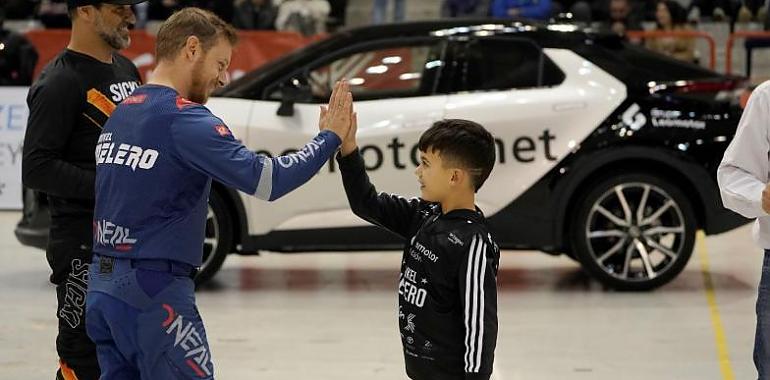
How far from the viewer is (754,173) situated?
4367 millimetres

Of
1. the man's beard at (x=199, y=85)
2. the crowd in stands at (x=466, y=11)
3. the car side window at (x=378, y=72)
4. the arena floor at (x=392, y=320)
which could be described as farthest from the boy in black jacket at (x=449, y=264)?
the crowd in stands at (x=466, y=11)

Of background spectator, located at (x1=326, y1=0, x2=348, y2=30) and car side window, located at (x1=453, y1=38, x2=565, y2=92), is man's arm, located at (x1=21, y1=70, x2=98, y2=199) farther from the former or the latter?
background spectator, located at (x1=326, y1=0, x2=348, y2=30)

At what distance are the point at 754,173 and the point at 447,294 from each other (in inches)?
45.4

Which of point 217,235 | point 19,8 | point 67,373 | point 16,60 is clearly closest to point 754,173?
point 67,373

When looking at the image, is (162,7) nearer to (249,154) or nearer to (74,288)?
(74,288)

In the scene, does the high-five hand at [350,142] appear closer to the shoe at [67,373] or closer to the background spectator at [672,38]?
the shoe at [67,373]

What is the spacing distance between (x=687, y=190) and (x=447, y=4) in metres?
7.94

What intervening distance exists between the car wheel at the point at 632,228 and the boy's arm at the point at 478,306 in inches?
178

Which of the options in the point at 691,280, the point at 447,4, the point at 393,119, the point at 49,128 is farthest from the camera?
the point at 447,4

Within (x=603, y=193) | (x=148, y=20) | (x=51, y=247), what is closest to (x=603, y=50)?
(x=603, y=193)

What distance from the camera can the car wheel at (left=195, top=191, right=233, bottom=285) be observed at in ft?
27.2

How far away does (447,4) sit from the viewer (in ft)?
52.4

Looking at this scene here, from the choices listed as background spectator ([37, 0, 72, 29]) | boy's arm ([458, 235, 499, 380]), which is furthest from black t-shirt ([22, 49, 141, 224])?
background spectator ([37, 0, 72, 29])

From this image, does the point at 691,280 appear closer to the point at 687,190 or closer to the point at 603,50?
the point at 687,190
